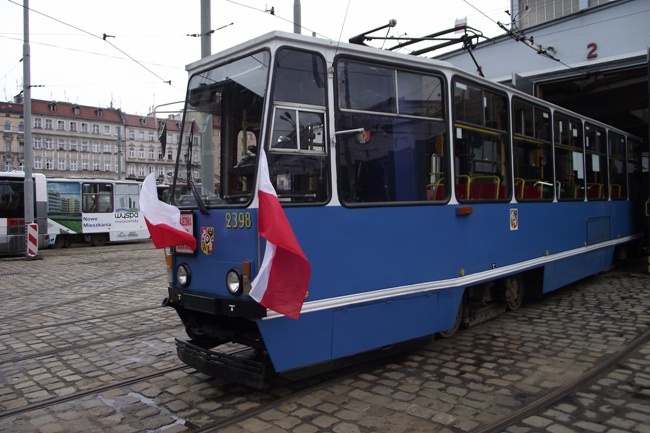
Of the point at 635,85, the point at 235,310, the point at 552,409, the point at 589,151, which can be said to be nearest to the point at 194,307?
the point at 235,310

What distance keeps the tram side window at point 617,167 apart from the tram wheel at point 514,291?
4.45 meters

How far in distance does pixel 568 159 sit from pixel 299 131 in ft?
19.9

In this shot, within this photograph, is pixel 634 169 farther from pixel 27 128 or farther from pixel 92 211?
pixel 92 211

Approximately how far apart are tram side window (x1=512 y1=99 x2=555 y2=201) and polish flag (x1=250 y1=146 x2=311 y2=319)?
392 cm

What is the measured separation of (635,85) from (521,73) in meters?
3.58

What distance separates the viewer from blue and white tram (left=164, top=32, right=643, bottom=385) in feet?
13.8

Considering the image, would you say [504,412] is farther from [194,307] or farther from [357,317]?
[194,307]

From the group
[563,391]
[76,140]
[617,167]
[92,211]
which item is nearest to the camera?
[563,391]

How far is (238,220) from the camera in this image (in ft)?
13.7

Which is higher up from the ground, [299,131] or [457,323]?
[299,131]

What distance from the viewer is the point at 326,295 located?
4.34 m

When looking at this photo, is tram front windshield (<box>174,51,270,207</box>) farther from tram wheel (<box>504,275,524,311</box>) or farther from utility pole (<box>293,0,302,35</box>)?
utility pole (<box>293,0,302,35</box>)

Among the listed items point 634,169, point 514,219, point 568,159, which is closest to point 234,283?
point 514,219

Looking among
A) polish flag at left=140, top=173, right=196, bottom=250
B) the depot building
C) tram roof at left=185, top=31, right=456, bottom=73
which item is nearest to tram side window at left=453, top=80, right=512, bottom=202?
tram roof at left=185, top=31, right=456, bottom=73
